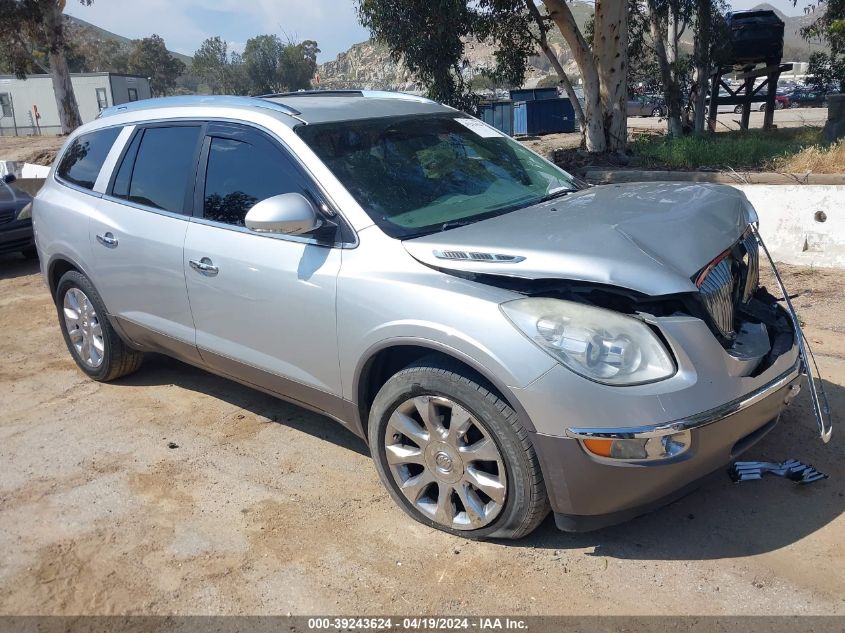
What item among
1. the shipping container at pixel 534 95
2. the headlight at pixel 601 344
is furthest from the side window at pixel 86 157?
the shipping container at pixel 534 95

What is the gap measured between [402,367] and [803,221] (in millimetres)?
5308

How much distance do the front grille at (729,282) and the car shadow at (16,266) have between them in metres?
8.90

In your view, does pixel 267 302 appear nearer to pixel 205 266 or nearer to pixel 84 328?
pixel 205 266

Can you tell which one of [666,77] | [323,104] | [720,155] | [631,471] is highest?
[666,77]

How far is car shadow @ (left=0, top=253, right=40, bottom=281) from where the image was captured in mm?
9766

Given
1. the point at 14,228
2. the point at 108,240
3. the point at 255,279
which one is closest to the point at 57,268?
the point at 108,240

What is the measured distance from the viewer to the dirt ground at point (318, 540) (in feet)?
9.78

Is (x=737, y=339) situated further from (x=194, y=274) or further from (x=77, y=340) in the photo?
(x=77, y=340)

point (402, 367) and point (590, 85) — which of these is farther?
point (590, 85)

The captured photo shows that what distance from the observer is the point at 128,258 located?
4582mm

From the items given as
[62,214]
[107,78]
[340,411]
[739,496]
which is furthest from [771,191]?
[107,78]

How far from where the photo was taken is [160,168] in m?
4.52

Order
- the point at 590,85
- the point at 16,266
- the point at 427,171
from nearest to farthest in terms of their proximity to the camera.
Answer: the point at 427,171, the point at 16,266, the point at 590,85

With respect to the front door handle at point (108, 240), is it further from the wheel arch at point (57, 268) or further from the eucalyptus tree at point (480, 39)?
the eucalyptus tree at point (480, 39)
